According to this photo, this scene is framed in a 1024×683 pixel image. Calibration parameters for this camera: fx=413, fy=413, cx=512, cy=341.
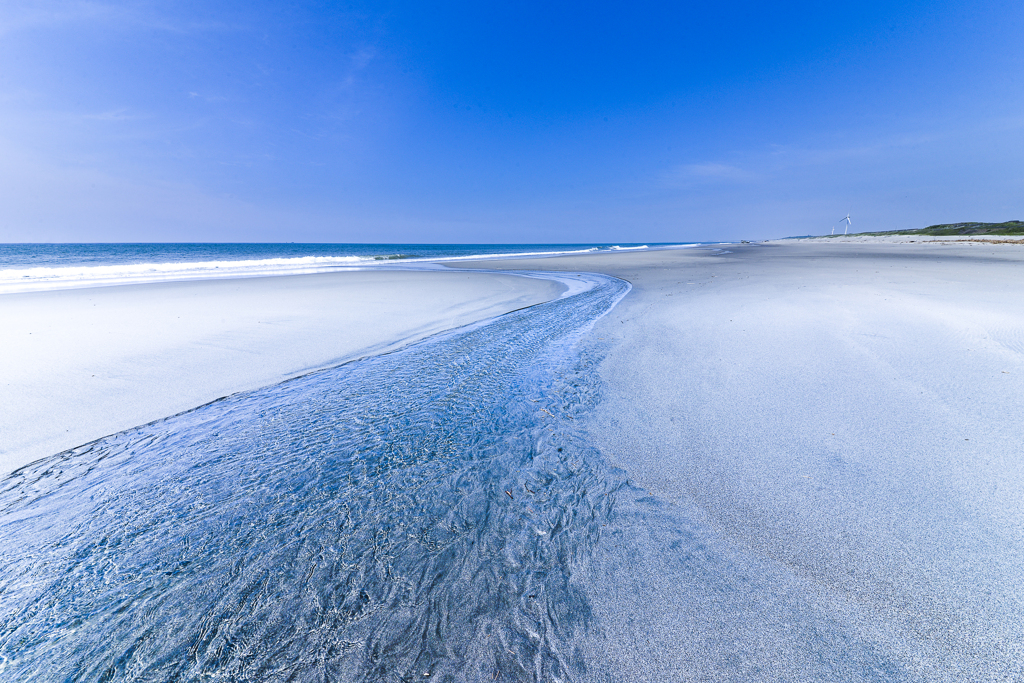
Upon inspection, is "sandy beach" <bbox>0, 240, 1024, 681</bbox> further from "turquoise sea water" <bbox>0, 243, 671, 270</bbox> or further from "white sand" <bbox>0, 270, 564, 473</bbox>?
"turquoise sea water" <bbox>0, 243, 671, 270</bbox>

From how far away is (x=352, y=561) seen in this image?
6.15 ft

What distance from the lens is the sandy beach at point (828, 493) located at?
1413 millimetres

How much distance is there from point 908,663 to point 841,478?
117 centimetres

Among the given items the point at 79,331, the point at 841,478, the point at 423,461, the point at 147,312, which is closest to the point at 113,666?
the point at 423,461

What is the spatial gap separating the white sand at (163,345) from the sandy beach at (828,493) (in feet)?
11.8

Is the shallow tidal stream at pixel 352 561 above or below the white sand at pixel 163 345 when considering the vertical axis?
below

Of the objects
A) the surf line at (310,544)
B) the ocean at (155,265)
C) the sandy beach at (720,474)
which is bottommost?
the surf line at (310,544)

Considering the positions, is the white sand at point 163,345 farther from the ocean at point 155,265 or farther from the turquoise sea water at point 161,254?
the turquoise sea water at point 161,254

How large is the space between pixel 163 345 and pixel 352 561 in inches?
204

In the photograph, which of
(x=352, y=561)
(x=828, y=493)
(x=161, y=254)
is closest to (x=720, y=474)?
(x=828, y=493)

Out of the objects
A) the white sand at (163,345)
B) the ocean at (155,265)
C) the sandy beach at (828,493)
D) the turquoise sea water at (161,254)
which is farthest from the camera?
the turquoise sea water at (161,254)

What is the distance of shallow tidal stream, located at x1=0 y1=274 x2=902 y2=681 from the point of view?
4.67 ft

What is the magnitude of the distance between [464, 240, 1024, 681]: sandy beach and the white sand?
3595mm

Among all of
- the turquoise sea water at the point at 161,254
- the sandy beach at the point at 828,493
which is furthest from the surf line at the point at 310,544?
the turquoise sea water at the point at 161,254
